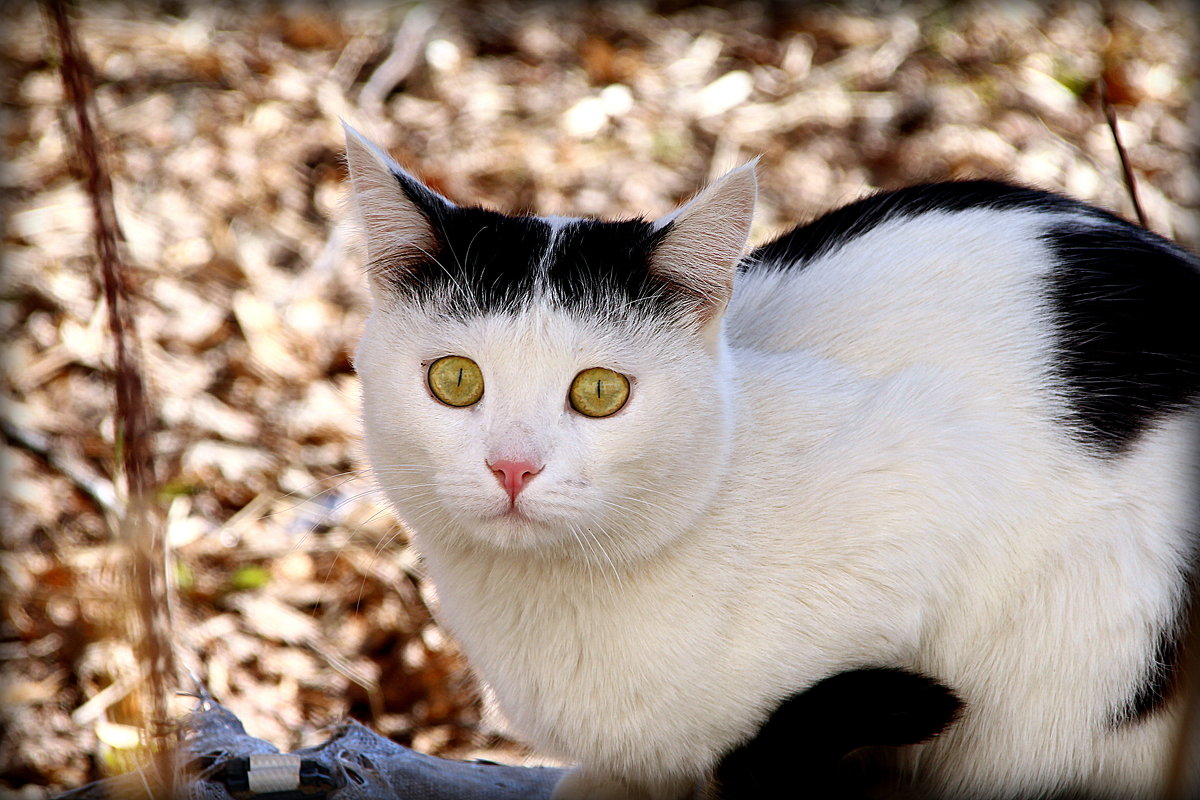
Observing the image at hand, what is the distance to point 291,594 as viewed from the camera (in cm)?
300

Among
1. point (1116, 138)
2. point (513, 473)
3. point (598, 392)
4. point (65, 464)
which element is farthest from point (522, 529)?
point (65, 464)

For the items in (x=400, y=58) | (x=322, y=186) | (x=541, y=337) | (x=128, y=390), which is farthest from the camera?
(x=400, y=58)

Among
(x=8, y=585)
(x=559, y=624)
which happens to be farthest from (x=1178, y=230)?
(x=8, y=585)

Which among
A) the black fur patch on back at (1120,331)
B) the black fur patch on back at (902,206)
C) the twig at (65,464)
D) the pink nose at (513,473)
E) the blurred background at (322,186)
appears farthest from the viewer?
the twig at (65,464)

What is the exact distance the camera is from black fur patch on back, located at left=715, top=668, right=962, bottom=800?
1526 millimetres

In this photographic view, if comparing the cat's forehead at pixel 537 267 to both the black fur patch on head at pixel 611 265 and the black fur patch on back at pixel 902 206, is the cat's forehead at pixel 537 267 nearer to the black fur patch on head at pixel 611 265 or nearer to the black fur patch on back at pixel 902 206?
the black fur patch on head at pixel 611 265

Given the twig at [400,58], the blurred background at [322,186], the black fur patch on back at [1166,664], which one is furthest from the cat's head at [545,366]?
the twig at [400,58]

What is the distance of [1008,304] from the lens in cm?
173

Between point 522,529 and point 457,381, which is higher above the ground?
point 457,381

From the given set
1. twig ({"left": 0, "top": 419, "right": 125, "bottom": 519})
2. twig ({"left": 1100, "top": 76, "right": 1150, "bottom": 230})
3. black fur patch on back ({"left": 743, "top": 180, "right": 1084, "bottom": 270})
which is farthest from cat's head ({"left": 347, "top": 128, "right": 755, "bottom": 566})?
twig ({"left": 0, "top": 419, "right": 125, "bottom": 519})

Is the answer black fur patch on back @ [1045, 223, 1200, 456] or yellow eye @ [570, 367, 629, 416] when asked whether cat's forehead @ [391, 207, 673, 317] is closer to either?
yellow eye @ [570, 367, 629, 416]

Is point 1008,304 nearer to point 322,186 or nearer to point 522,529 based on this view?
point 522,529

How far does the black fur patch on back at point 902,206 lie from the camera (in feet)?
6.32

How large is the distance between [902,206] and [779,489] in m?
0.67
